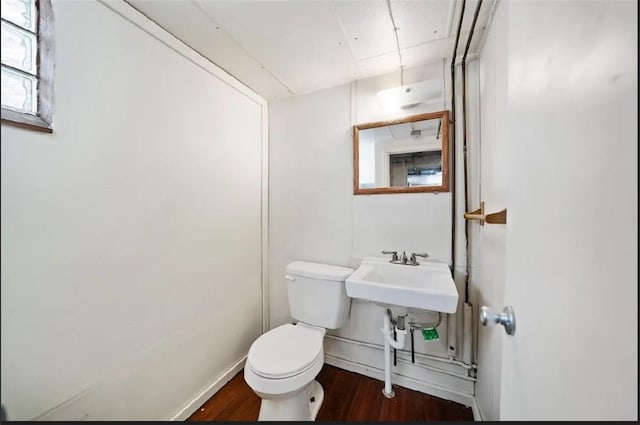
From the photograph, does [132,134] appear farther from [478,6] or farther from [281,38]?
[478,6]

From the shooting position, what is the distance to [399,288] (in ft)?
3.45

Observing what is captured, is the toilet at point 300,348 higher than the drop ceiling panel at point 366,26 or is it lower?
lower

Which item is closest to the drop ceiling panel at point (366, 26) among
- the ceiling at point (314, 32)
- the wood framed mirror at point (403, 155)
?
the ceiling at point (314, 32)

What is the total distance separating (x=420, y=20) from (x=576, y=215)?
1.12 metres

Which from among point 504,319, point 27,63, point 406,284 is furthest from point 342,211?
point 27,63

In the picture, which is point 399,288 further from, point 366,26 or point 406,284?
point 366,26

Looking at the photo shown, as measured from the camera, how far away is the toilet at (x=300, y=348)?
908mm

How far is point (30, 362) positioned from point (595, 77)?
1131 mm

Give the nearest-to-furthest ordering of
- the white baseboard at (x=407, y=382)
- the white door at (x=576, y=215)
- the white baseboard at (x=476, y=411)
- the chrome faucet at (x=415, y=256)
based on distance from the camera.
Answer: the white door at (x=576, y=215) < the white baseboard at (x=476, y=411) < the white baseboard at (x=407, y=382) < the chrome faucet at (x=415, y=256)

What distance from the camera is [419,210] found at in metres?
1.35

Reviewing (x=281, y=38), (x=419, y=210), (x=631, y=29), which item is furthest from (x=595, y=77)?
(x=281, y=38)

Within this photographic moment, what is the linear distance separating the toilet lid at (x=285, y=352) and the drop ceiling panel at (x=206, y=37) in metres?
1.58

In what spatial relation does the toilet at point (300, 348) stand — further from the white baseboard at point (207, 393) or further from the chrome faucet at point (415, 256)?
the chrome faucet at point (415, 256)

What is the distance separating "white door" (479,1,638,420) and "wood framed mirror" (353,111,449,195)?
2.66 feet
